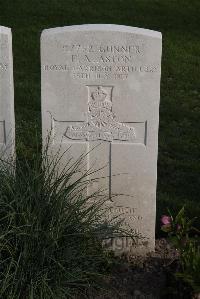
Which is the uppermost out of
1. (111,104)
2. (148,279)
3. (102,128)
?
(111,104)

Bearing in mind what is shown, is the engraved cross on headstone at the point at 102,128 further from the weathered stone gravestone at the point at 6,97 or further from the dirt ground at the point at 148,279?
the dirt ground at the point at 148,279

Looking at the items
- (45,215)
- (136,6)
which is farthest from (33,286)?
(136,6)

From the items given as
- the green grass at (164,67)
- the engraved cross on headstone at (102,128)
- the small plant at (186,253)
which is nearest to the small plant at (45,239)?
the engraved cross on headstone at (102,128)

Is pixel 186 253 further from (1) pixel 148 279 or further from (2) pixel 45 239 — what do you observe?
(2) pixel 45 239

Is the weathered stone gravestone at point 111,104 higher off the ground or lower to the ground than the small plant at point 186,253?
higher

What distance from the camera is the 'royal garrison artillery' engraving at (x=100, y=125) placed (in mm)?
4523

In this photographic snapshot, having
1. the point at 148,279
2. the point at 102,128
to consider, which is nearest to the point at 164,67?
the point at 102,128

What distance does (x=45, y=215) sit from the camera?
418 cm

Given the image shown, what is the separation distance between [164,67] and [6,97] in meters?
5.46

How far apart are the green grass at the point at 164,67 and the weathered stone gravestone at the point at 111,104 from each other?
95cm

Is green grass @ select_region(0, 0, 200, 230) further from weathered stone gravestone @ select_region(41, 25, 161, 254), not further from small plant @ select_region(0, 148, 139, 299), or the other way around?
small plant @ select_region(0, 148, 139, 299)

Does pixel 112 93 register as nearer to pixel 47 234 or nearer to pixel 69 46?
pixel 69 46

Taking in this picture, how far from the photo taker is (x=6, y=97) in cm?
A: 458

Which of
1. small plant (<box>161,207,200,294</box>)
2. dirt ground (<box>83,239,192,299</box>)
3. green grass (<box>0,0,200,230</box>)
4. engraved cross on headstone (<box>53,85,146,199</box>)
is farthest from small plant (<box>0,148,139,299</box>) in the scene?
green grass (<box>0,0,200,230</box>)
